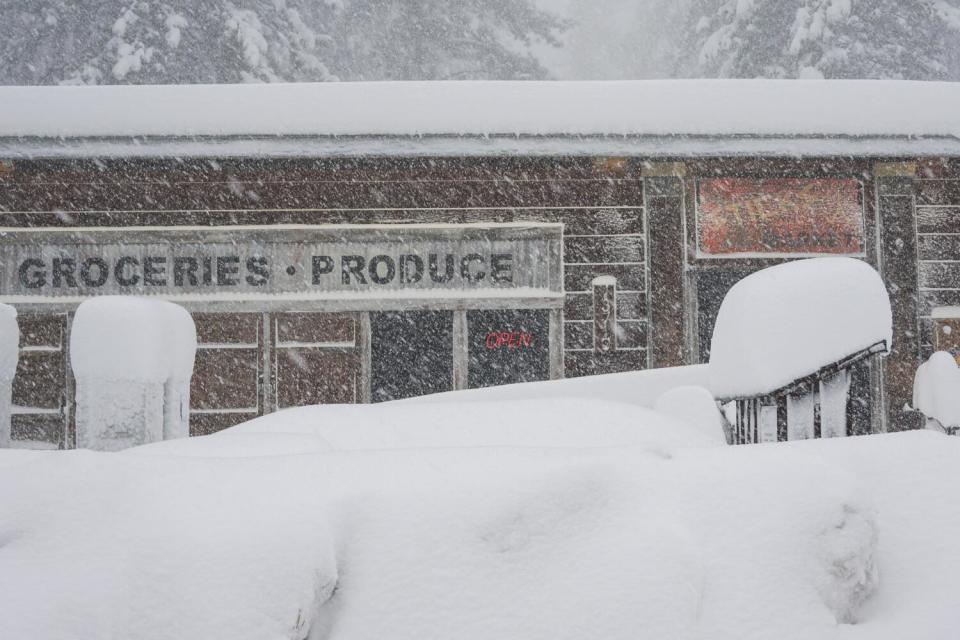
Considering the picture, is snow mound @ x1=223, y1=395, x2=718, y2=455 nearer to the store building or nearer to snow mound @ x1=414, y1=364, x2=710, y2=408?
snow mound @ x1=414, y1=364, x2=710, y2=408

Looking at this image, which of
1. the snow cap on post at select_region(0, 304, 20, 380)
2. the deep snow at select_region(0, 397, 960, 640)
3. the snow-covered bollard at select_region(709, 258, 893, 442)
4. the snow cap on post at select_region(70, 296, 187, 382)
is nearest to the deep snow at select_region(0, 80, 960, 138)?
the snow cap on post at select_region(0, 304, 20, 380)

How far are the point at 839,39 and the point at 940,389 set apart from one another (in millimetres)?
12038

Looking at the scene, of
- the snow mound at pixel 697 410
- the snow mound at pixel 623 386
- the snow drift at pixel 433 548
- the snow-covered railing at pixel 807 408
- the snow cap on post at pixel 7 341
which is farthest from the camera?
the snow mound at pixel 623 386

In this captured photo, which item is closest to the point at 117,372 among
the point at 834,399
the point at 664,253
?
the point at 834,399

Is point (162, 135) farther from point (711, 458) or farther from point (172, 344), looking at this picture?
point (711, 458)

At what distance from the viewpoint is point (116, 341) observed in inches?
147

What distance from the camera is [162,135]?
6449 millimetres

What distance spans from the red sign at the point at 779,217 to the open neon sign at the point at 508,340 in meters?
1.89

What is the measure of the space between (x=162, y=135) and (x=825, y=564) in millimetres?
6370

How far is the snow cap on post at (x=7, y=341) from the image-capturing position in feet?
14.2

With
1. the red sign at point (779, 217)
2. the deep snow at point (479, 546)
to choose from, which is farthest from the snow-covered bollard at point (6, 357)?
the red sign at point (779, 217)

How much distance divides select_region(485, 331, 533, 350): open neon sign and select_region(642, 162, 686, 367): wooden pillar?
1221mm

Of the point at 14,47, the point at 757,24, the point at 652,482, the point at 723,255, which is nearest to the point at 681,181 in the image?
the point at 723,255

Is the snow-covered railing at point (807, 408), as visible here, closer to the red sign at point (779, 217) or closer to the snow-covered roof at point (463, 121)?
the snow-covered roof at point (463, 121)
